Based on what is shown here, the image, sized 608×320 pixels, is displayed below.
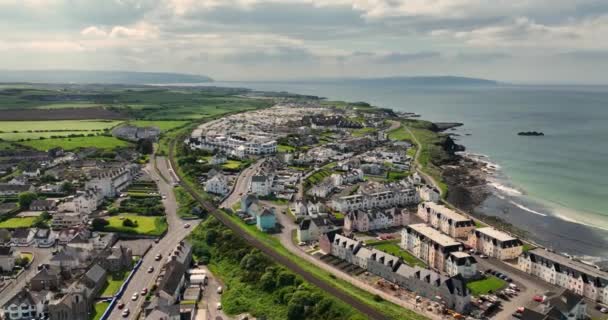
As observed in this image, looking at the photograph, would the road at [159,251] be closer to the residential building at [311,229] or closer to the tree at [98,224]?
the tree at [98,224]

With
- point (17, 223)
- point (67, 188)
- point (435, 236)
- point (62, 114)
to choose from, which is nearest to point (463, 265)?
point (435, 236)

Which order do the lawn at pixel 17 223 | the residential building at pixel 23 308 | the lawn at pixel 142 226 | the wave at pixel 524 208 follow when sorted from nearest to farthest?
the residential building at pixel 23 308 → the lawn at pixel 142 226 → the lawn at pixel 17 223 → the wave at pixel 524 208

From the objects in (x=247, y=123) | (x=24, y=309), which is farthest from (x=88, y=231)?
(x=247, y=123)

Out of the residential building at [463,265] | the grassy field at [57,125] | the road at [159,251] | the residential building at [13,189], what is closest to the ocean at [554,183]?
the residential building at [463,265]

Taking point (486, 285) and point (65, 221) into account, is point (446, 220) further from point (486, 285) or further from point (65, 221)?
point (65, 221)

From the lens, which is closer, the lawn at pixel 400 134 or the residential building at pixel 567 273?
the residential building at pixel 567 273

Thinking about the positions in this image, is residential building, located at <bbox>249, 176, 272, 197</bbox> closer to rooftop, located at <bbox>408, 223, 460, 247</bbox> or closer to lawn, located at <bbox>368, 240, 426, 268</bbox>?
lawn, located at <bbox>368, 240, 426, 268</bbox>

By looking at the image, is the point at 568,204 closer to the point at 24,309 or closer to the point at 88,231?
the point at 88,231
